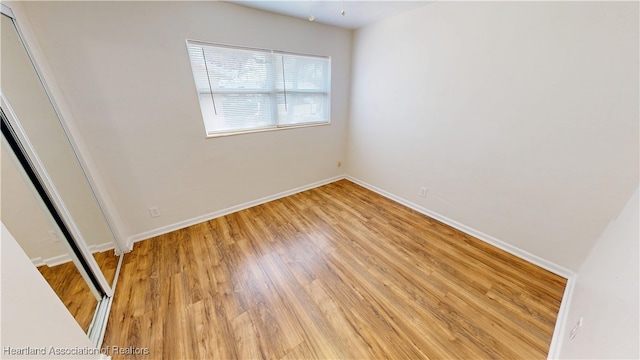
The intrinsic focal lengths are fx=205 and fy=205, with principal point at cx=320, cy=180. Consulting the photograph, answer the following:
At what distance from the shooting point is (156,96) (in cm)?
187

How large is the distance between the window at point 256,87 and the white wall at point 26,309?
171 centimetres

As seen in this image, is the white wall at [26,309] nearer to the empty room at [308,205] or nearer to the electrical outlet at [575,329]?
the empty room at [308,205]

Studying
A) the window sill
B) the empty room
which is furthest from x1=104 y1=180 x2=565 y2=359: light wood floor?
the window sill

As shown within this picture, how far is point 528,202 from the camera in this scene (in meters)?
1.80

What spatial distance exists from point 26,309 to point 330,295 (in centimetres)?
147

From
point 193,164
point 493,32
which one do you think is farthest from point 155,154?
point 493,32

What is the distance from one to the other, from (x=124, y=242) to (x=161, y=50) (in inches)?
70.5

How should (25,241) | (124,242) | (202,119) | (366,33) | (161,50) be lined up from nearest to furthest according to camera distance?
(25,241) → (161,50) → (124,242) → (202,119) → (366,33)

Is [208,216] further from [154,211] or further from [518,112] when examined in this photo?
[518,112]

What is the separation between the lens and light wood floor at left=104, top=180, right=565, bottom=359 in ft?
4.05

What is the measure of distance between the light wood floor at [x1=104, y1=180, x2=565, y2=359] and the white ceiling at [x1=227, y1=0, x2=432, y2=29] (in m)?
2.29

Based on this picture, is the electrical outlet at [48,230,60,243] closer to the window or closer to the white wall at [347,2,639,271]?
the window

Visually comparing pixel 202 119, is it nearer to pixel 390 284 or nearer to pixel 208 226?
pixel 208 226

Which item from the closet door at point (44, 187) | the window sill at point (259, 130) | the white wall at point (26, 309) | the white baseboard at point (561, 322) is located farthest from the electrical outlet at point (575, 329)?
the window sill at point (259, 130)
